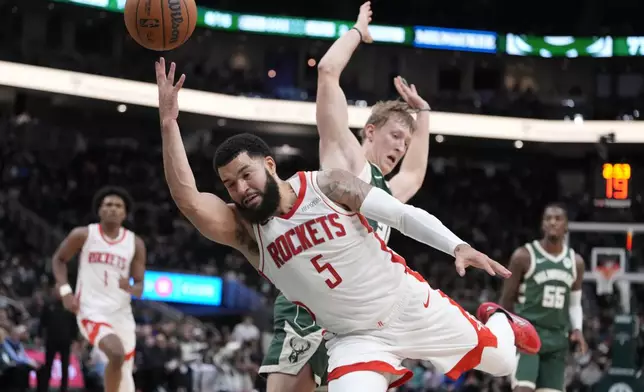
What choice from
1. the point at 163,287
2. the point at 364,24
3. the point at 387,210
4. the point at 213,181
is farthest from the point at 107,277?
the point at 213,181

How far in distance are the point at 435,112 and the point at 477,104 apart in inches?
49.4

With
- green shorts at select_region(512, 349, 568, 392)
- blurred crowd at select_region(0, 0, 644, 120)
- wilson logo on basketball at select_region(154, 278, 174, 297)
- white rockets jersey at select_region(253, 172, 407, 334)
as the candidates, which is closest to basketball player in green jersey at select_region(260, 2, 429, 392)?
white rockets jersey at select_region(253, 172, 407, 334)

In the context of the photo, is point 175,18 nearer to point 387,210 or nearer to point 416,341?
point 387,210

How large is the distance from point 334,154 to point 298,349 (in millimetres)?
1025

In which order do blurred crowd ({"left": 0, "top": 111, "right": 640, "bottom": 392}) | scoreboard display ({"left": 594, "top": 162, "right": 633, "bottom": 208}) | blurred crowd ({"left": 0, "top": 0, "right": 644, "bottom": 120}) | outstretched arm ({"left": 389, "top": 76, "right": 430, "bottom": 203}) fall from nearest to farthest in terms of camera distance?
outstretched arm ({"left": 389, "top": 76, "right": 430, "bottom": 203}), blurred crowd ({"left": 0, "top": 111, "right": 640, "bottom": 392}), scoreboard display ({"left": 594, "top": 162, "right": 633, "bottom": 208}), blurred crowd ({"left": 0, "top": 0, "right": 644, "bottom": 120})

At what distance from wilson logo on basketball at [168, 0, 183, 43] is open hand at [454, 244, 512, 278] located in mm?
2167

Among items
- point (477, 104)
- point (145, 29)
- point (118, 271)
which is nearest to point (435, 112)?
point (477, 104)

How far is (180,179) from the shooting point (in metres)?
4.15

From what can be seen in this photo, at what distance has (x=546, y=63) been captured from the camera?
98.9ft

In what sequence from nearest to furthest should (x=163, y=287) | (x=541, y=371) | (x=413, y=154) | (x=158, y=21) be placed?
(x=158, y=21) → (x=413, y=154) → (x=541, y=371) → (x=163, y=287)

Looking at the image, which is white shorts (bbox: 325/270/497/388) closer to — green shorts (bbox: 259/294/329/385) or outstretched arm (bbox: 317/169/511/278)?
green shorts (bbox: 259/294/329/385)

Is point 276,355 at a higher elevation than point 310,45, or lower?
lower

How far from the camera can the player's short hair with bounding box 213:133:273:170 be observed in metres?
4.18

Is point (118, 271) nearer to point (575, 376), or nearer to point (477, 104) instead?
point (575, 376)
